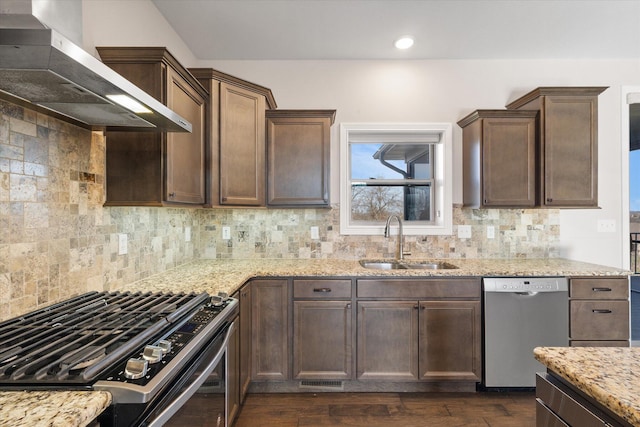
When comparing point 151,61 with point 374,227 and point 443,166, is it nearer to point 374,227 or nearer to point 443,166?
point 374,227

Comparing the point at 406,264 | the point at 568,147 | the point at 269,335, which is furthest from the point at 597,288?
the point at 269,335

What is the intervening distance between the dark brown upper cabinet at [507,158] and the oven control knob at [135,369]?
2627 mm

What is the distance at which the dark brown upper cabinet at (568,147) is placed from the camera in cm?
255

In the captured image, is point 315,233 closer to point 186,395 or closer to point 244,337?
point 244,337

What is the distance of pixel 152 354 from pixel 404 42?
2845 mm

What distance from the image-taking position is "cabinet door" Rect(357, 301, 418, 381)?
7.54ft

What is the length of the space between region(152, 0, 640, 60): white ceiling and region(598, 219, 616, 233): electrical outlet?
154 centimetres

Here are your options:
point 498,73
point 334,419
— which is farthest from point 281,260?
point 498,73

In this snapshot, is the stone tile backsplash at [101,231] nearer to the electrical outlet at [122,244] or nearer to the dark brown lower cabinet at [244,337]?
the electrical outlet at [122,244]

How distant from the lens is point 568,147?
2562 mm

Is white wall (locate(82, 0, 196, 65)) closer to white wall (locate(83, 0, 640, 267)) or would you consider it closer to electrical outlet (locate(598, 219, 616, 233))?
white wall (locate(83, 0, 640, 267))

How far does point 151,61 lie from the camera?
1.67 meters

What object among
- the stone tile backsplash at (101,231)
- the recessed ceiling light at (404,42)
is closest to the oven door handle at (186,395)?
the stone tile backsplash at (101,231)

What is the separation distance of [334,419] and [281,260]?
1.31m
